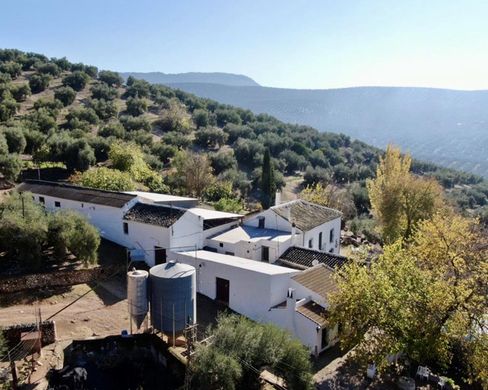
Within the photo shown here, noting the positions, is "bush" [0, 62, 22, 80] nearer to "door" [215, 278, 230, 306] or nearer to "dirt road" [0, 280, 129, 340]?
"dirt road" [0, 280, 129, 340]

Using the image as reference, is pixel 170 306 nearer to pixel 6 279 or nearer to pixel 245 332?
pixel 245 332

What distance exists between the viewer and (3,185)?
32812 mm

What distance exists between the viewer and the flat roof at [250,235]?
25.9 m

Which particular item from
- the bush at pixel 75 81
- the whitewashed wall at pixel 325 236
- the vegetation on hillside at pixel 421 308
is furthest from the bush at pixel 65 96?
the vegetation on hillside at pixel 421 308

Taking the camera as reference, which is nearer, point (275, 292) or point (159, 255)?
point (275, 292)

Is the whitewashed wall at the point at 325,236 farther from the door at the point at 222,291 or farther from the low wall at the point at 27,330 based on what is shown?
the low wall at the point at 27,330

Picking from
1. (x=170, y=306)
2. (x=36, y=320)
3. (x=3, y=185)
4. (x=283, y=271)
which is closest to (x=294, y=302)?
(x=283, y=271)

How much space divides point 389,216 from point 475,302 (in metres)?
20.7

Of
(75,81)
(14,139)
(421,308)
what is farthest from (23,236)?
(75,81)

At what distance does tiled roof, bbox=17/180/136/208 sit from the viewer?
26156 mm

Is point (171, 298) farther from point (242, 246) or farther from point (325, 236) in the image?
point (325, 236)

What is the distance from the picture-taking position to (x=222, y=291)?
2238 centimetres

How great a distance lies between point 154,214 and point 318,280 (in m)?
10.3


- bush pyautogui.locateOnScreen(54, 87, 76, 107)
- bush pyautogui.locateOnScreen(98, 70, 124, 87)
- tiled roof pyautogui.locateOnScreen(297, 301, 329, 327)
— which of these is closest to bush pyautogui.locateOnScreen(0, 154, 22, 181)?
tiled roof pyautogui.locateOnScreen(297, 301, 329, 327)
